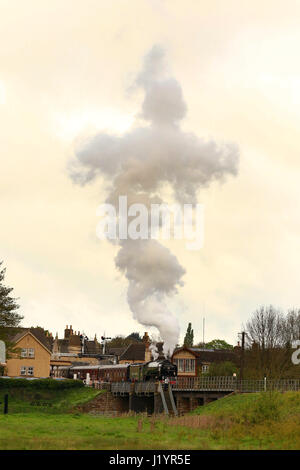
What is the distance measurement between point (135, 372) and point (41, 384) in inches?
451

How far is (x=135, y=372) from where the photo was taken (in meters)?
72.4

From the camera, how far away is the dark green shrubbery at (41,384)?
6694 centimetres

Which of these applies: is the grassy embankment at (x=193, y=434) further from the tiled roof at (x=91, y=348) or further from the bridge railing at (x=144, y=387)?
the tiled roof at (x=91, y=348)

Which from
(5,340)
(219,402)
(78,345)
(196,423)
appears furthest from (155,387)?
(78,345)

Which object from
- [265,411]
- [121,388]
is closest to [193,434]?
[265,411]

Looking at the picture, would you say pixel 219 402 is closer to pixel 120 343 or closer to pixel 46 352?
pixel 46 352

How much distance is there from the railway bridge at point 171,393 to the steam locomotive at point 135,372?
1.55 meters

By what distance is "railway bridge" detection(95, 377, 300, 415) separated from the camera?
198 ft

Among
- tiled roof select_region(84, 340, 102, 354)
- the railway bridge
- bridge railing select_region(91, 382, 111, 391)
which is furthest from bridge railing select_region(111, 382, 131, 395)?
tiled roof select_region(84, 340, 102, 354)

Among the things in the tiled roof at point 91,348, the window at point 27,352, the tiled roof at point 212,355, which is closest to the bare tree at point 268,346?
the tiled roof at point 212,355

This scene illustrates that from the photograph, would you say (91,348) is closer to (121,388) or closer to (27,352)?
(27,352)
